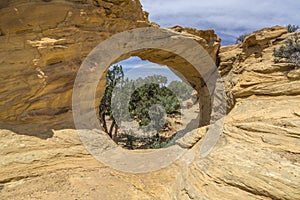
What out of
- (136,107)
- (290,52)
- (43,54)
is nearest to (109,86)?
(136,107)

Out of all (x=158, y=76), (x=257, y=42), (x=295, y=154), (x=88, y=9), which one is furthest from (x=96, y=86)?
(x=158, y=76)

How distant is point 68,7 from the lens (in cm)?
655

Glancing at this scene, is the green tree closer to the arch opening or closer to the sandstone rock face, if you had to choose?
the arch opening

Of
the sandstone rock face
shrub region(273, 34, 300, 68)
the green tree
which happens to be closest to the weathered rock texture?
the sandstone rock face

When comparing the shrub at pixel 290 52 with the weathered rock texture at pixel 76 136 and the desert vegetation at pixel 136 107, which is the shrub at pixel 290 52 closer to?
the weathered rock texture at pixel 76 136

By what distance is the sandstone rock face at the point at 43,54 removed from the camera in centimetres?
581

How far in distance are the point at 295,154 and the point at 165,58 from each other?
8.70m

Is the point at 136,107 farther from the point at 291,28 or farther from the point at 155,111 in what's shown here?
the point at 291,28

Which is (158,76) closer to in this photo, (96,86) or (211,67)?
(211,67)

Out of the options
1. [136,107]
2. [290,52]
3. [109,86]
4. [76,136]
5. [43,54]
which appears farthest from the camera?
[136,107]

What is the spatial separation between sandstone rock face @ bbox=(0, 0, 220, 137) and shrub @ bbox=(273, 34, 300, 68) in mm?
6936

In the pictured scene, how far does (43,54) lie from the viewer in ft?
20.1

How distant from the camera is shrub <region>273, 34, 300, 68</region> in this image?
7334mm

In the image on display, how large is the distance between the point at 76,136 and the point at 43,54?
2671 mm
